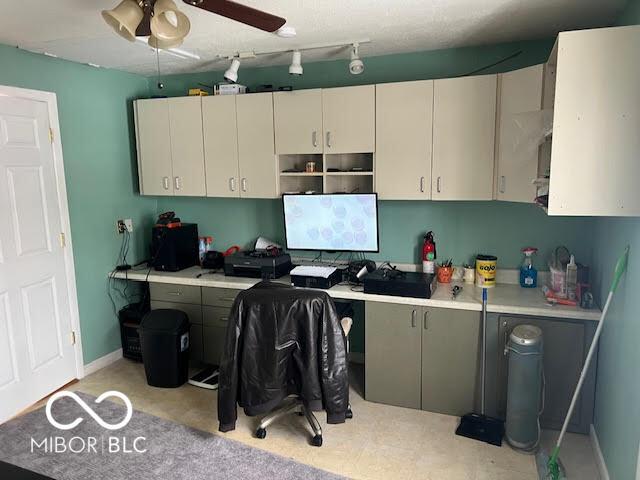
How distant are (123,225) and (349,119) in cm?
211

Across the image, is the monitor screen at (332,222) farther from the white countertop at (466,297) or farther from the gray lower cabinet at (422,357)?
the gray lower cabinet at (422,357)

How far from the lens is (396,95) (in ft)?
10.2

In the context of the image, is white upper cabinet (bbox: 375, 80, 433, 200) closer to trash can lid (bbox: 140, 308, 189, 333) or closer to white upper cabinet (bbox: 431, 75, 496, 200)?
white upper cabinet (bbox: 431, 75, 496, 200)

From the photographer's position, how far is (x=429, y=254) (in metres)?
3.37

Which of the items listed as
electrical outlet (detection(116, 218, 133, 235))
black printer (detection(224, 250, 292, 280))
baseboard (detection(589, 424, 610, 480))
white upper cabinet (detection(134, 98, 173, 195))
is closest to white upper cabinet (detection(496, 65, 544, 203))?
baseboard (detection(589, 424, 610, 480))

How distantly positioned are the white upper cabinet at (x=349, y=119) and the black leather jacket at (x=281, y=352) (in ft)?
4.04

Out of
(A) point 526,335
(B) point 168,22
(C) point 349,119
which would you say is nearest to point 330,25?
(C) point 349,119

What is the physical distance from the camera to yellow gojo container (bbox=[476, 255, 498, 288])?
123 inches

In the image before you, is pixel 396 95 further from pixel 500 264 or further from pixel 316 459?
pixel 316 459

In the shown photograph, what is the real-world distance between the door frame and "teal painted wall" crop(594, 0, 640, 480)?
3.50 meters

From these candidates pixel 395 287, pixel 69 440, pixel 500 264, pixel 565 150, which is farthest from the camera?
pixel 500 264

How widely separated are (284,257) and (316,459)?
4.94 ft

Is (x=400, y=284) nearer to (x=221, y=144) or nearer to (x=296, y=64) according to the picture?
(x=296, y=64)

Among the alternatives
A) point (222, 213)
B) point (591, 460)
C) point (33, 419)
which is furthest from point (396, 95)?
point (33, 419)
